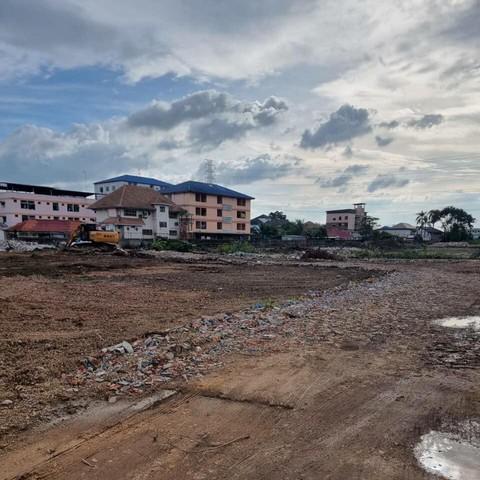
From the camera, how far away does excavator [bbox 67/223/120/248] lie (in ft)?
118

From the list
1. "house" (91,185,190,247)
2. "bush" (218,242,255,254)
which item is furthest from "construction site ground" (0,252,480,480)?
"house" (91,185,190,247)

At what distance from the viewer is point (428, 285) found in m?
17.8

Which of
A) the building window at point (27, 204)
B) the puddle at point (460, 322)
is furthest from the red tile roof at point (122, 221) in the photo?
the puddle at point (460, 322)

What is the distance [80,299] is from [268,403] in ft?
31.4

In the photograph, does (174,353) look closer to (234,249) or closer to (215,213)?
(234,249)

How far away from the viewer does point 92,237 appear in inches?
1416

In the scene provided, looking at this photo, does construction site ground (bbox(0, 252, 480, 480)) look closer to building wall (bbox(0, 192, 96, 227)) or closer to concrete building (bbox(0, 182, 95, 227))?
concrete building (bbox(0, 182, 95, 227))

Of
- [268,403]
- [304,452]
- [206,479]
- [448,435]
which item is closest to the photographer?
[206,479]

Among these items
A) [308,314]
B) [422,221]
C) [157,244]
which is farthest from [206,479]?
[422,221]

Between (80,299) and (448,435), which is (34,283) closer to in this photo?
(80,299)

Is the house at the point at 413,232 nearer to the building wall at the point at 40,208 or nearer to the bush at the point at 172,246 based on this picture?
the bush at the point at 172,246

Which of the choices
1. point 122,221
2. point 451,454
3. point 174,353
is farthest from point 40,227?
point 451,454

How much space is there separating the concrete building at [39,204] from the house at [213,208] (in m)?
13.7

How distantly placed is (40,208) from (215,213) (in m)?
26.7
